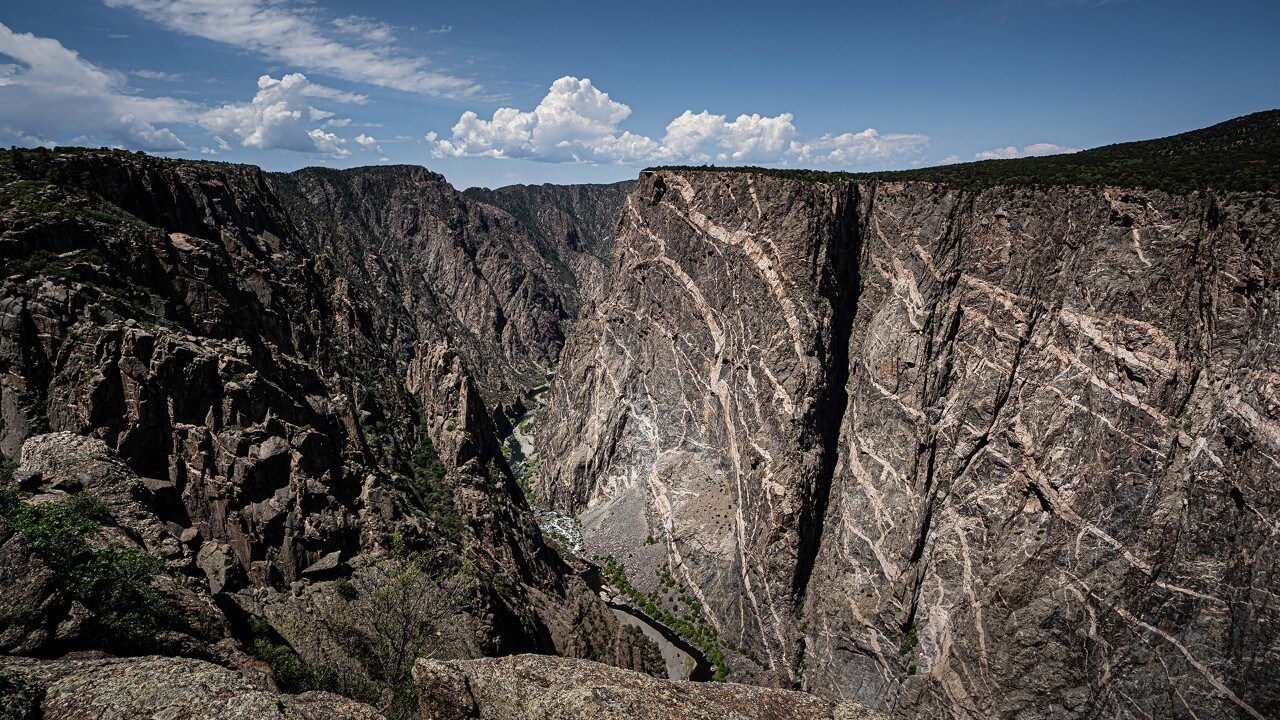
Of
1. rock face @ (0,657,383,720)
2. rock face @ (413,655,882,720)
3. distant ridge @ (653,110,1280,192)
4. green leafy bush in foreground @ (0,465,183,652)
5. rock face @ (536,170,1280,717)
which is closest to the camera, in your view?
rock face @ (0,657,383,720)

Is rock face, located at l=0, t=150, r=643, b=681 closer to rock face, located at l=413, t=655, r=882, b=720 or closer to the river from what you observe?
the river

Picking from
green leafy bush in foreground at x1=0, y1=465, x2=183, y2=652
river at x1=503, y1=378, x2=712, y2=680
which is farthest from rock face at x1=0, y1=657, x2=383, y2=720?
river at x1=503, y1=378, x2=712, y2=680

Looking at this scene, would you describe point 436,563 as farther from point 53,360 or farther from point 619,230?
point 619,230

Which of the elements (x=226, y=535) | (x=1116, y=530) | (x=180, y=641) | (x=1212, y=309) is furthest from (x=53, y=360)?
(x=1212, y=309)

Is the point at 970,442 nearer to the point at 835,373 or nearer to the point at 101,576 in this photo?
the point at 835,373

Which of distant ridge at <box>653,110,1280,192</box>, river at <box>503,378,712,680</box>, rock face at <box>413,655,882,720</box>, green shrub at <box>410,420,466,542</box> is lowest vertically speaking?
river at <box>503,378,712,680</box>

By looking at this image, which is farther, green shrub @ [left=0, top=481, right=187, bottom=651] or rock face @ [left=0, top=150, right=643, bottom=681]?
rock face @ [left=0, top=150, right=643, bottom=681]
